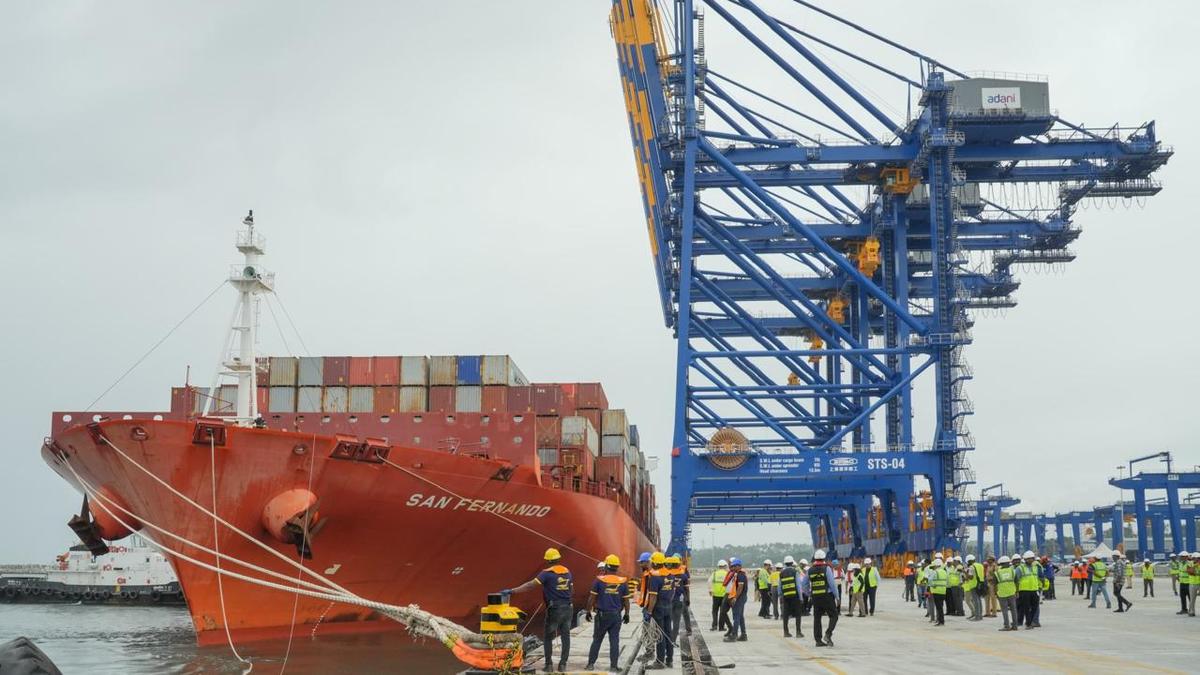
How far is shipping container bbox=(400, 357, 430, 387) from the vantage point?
84.4 ft

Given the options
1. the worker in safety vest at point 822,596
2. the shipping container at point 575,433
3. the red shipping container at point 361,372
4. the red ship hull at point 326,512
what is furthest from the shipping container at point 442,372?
the worker in safety vest at point 822,596

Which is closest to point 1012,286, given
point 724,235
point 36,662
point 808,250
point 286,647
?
point 808,250

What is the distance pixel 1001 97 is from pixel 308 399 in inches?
828

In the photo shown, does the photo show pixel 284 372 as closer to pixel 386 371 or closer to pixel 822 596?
pixel 386 371

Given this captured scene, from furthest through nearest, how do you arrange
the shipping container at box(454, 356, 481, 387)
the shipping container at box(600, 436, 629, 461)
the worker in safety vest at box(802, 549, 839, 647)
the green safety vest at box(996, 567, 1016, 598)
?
the shipping container at box(600, 436, 629, 461)
the shipping container at box(454, 356, 481, 387)
the green safety vest at box(996, 567, 1016, 598)
the worker in safety vest at box(802, 549, 839, 647)

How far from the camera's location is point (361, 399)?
25.3 metres

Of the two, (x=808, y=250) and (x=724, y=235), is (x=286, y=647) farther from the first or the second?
(x=808, y=250)

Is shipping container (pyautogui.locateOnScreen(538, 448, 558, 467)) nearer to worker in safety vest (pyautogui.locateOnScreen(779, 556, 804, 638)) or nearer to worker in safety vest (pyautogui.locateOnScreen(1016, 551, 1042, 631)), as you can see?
worker in safety vest (pyautogui.locateOnScreen(779, 556, 804, 638))

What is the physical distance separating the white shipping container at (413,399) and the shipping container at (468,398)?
0.73 meters

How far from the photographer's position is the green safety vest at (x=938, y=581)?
19.3 metres

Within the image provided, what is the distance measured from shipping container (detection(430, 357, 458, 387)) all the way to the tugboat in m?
29.8

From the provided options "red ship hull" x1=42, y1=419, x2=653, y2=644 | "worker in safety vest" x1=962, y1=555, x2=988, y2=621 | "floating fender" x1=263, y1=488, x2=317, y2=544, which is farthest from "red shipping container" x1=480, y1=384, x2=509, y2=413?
"worker in safety vest" x1=962, y1=555, x2=988, y2=621

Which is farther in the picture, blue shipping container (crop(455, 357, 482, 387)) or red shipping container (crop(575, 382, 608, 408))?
red shipping container (crop(575, 382, 608, 408))

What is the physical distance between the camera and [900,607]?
87.2 feet
